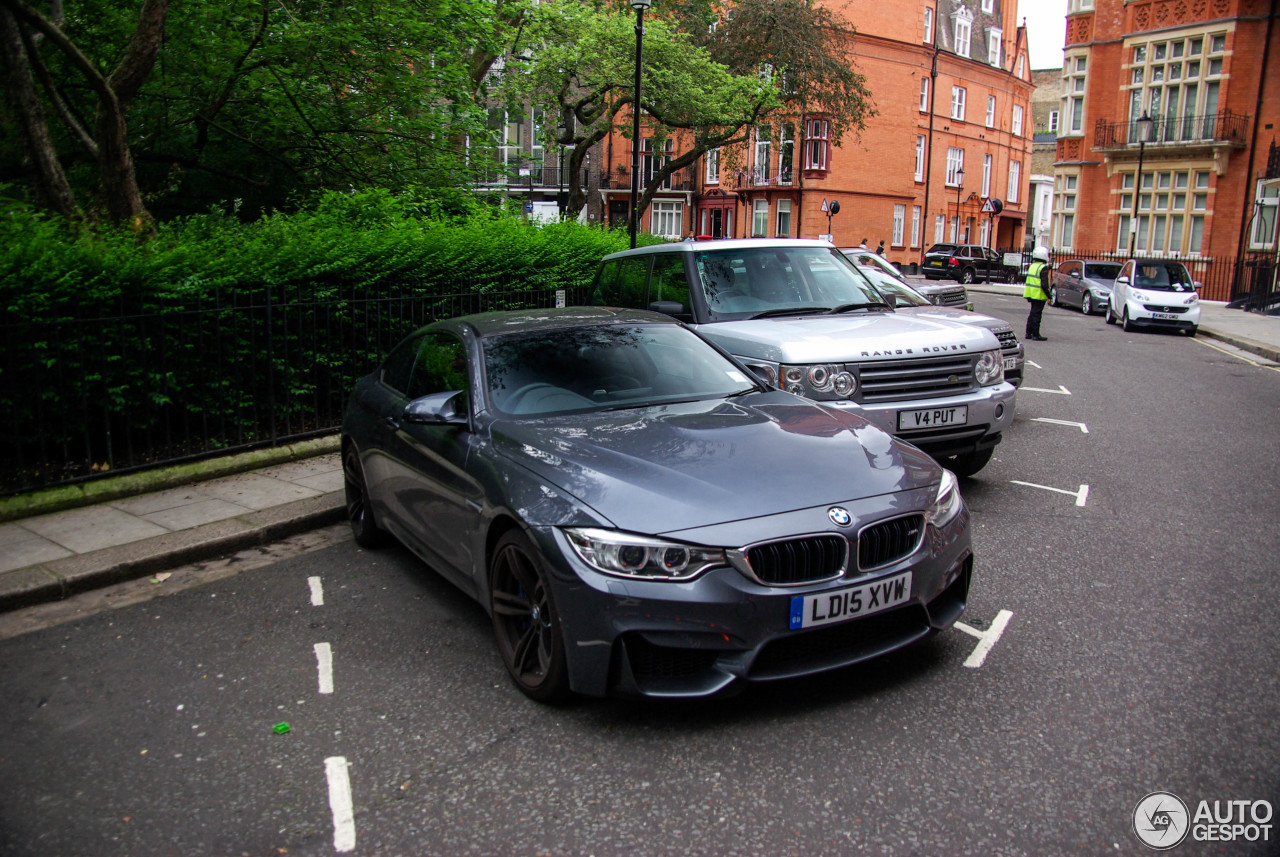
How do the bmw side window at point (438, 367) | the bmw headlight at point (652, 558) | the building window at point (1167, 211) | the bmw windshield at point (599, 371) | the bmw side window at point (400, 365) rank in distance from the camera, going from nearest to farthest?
the bmw headlight at point (652, 558) < the bmw windshield at point (599, 371) < the bmw side window at point (438, 367) < the bmw side window at point (400, 365) < the building window at point (1167, 211)

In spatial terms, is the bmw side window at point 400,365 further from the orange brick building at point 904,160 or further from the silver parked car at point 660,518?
the orange brick building at point 904,160

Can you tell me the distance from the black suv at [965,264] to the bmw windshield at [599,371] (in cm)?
4030

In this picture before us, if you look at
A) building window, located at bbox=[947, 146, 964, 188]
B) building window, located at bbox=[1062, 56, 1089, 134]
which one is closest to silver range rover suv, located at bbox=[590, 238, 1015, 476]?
building window, located at bbox=[1062, 56, 1089, 134]

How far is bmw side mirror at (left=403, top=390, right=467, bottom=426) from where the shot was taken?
15.2ft

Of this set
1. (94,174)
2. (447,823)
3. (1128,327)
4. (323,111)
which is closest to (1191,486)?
(447,823)

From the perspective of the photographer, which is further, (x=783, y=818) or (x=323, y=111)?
(x=323, y=111)

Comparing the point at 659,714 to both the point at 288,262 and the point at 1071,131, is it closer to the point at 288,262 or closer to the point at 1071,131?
the point at 288,262

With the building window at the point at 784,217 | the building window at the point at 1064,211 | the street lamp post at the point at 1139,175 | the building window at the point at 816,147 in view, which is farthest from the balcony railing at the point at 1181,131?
the building window at the point at 784,217

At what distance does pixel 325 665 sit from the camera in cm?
438

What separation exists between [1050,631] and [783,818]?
2.10m

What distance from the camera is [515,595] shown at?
4020 millimetres

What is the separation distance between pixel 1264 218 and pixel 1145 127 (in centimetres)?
565

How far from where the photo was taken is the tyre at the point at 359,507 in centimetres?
606

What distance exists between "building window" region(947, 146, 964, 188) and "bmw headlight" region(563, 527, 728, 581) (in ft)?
199
